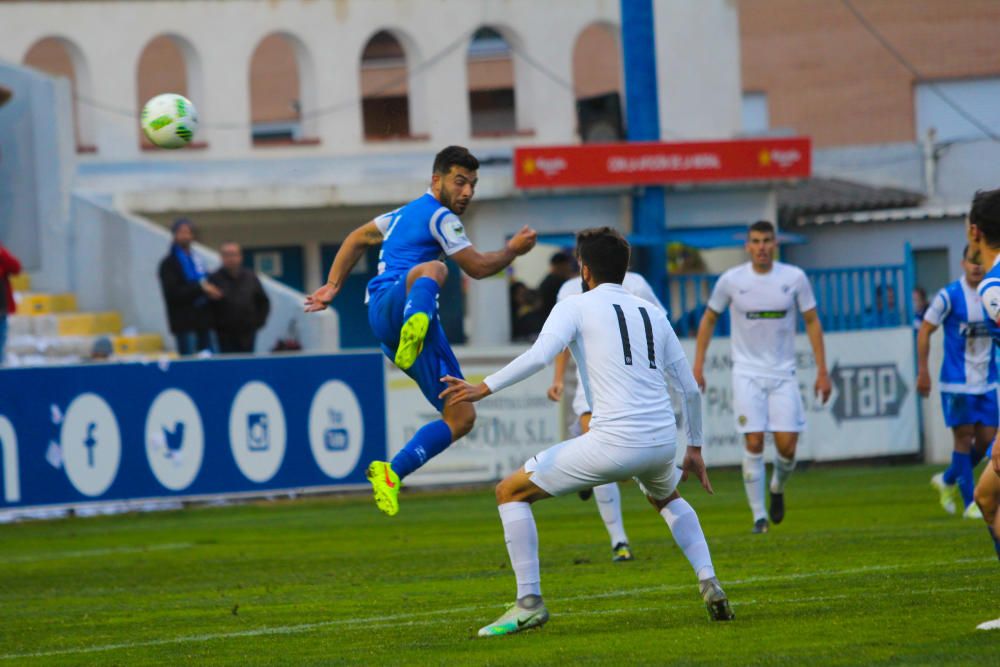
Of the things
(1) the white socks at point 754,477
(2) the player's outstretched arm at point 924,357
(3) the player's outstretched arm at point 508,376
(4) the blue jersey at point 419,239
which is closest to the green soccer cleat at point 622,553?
(1) the white socks at point 754,477

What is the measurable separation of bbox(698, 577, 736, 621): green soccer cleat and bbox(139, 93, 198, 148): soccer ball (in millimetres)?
5414

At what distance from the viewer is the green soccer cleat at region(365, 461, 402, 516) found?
960cm

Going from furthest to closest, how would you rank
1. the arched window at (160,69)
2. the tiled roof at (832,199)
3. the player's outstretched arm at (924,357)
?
the arched window at (160,69) → the tiled roof at (832,199) → the player's outstretched arm at (924,357)

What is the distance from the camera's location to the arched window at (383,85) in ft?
137

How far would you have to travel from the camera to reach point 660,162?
30.2 m

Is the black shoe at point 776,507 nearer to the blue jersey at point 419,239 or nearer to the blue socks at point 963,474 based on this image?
the blue socks at point 963,474

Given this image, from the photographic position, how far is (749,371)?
14.8 m

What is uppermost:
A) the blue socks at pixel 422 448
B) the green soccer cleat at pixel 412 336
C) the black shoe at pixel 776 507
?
the green soccer cleat at pixel 412 336

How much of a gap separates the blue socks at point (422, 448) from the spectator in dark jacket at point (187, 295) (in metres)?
11.3

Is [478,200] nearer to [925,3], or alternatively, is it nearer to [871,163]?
[871,163]

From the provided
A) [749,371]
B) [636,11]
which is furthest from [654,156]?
[749,371]

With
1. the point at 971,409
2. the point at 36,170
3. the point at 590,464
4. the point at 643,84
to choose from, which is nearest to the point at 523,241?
the point at 590,464

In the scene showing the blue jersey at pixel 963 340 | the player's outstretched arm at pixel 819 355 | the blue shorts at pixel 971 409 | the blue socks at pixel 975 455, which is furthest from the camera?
the blue socks at pixel 975 455

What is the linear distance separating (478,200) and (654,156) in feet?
10.6
